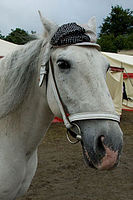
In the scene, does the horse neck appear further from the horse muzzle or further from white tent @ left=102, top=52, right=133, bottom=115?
white tent @ left=102, top=52, right=133, bottom=115

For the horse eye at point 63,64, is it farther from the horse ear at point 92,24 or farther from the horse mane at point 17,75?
the horse ear at point 92,24

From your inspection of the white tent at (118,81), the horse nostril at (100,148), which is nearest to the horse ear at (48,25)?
the horse nostril at (100,148)

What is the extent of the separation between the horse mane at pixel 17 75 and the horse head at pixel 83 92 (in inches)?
7.3

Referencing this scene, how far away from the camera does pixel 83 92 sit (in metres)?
1.32

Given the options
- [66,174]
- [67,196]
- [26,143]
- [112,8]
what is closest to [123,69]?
[66,174]

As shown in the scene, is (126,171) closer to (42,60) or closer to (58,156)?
(58,156)

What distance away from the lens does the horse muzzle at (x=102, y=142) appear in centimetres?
123

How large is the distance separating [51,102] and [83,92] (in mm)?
337

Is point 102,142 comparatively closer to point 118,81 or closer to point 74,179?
point 74,179

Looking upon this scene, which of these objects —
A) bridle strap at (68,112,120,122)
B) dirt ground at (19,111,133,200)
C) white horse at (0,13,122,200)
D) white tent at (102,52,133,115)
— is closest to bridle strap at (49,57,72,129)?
white horse at (0,13,122,200)

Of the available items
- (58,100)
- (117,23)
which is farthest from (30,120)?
(117,23)

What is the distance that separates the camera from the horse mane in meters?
1.67

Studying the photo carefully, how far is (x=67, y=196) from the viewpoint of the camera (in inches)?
131

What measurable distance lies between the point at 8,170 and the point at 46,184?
216 centimetres
